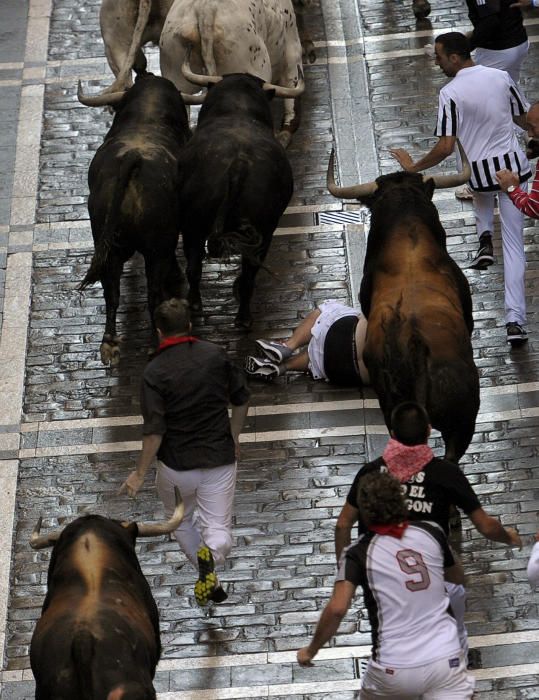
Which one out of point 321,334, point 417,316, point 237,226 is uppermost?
point 417,316

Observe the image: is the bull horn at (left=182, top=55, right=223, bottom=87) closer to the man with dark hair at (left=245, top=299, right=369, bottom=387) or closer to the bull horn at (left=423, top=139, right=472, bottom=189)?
the man with dark hair at (left=245, top=299, right=369, bottom=387)

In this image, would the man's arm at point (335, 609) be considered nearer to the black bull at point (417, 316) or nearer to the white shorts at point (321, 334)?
the black bull at point (417, 316)

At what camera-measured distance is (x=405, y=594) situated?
7504 millimetres

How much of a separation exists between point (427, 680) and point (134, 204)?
5.89 m

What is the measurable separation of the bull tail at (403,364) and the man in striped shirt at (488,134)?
266 cm

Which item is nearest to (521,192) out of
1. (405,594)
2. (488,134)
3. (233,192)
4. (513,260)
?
(513,260)

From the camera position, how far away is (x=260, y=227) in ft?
41.7

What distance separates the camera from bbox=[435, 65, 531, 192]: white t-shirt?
496 inches

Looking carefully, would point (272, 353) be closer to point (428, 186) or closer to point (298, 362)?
point (298, 362)

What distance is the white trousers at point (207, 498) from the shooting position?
32.0 ft

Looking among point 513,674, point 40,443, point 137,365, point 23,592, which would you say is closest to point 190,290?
point 137,365

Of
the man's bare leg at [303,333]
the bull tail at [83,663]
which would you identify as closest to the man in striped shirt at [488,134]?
the man's bare leg at [303,333]

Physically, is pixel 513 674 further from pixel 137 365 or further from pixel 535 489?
pixel 137 365

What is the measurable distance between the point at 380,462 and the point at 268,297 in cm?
575
